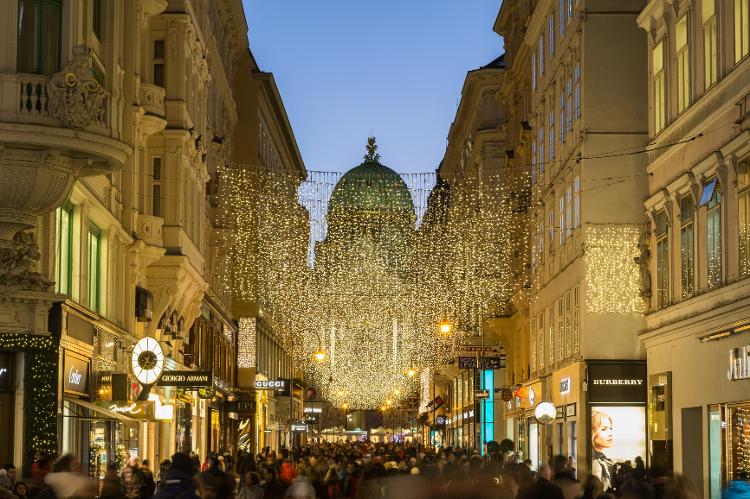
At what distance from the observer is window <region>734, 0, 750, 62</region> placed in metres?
25.4

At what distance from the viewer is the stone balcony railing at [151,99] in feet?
114

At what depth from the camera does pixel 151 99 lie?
34.9 m

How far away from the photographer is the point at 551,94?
4847 cm

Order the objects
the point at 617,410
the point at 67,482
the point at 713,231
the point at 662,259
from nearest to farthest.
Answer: the point at 67,482, the point at 713,231, the point at 662,259, the point at 617,410

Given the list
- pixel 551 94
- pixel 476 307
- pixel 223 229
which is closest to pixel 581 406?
pixel 551 94

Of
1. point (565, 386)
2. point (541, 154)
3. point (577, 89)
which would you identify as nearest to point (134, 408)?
point (565, 386)

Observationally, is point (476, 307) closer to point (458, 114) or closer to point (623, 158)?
point (458, 114)

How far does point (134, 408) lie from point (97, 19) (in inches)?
374

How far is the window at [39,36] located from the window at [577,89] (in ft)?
66.3

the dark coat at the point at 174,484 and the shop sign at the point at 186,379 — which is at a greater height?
the shop sign at the point at 186,379

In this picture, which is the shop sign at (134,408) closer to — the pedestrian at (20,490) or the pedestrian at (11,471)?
the pedestrian at (11,471)

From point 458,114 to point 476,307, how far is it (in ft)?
66.9

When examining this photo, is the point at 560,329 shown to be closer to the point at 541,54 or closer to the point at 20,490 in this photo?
the point at 541,54

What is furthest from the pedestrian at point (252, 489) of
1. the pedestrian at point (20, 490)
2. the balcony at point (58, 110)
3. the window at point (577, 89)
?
the window at point (577, 89)
